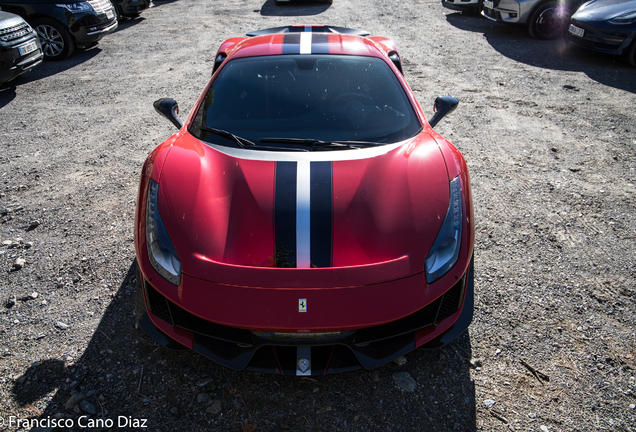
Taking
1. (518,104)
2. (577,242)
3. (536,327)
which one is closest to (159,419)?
(536,327)

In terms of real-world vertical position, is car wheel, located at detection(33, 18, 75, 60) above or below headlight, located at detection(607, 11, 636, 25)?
below

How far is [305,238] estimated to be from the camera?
6.72ft

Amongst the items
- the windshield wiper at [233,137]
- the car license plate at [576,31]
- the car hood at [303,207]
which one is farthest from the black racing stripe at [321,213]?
the car license plate at [576,31]

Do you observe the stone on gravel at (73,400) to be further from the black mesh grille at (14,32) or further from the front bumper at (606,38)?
the front bumper at (606,38)

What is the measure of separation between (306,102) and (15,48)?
597 centimetres

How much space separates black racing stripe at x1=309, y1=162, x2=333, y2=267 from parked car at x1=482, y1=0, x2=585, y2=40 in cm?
823

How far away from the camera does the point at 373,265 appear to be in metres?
1.96

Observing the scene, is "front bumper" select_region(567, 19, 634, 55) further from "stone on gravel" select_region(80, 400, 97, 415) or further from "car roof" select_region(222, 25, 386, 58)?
"stone on gravel" select_region(80, 400, 97, 415)

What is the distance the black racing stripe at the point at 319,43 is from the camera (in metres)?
3.06

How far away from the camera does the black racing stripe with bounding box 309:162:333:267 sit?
2.00 metres

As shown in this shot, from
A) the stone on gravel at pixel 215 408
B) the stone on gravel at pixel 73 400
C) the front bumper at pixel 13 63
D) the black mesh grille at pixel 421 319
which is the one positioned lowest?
the stone on gravel at pixel 215 408

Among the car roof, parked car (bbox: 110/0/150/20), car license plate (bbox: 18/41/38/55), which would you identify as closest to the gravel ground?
car license plate (bbox: 18/41/38/55)

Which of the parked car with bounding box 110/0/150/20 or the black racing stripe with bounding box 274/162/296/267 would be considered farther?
the parked car with bounding box 110/0/150/20

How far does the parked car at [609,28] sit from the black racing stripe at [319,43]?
596 centimetres
